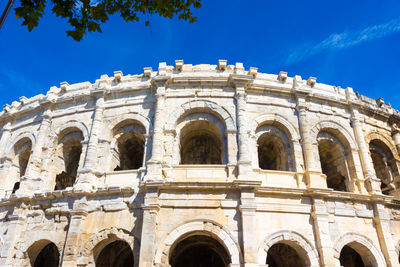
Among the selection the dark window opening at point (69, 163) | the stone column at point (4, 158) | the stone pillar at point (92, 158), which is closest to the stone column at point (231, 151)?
the stone pillar at point (92, 158)

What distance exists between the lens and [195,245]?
11938 mm

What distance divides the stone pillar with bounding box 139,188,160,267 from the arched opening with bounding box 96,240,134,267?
7.27ft

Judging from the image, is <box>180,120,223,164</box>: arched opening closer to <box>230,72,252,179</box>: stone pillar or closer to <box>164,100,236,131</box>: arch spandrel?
<box>164,100,236,131</box>: arch spandrel

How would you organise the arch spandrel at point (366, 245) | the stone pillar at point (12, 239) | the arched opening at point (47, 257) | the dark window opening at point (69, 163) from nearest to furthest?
1. the arch spandrel at point (366, 245)
2. the stone pillar at point (12, 239)
3. the arched opening at point (47, 257)
4. the dark window opening at point (69, 163)

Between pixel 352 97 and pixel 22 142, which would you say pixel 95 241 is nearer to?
pixel 22 142

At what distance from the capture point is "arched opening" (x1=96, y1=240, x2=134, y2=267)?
10321 mm

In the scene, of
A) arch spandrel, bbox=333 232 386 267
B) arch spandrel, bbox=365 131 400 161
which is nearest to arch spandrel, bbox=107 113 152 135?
arch spandrel, bbox=333 232 386 267

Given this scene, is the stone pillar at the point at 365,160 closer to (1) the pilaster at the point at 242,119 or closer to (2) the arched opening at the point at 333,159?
(2) the arched opening at the point at 333,159

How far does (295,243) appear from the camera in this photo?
30.6 feet

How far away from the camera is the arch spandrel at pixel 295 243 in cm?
906

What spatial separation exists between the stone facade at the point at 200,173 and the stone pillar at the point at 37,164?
0.17ft

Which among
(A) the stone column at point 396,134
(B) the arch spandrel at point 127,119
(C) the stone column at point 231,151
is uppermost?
(A) the stone column at point 396,134

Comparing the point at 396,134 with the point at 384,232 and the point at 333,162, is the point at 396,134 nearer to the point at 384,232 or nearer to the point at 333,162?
the point at 333,162

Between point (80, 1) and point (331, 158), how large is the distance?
1160 centimetres
